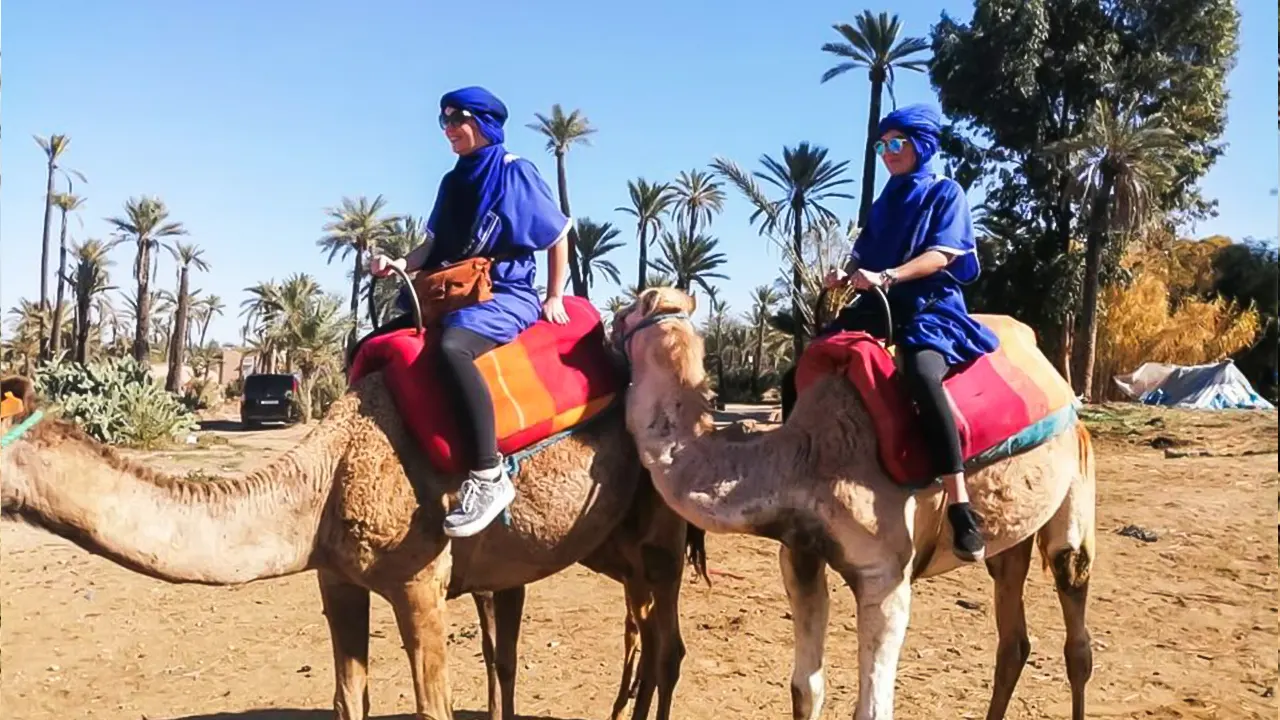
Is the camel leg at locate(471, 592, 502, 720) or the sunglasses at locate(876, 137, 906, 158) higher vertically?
the sunglasses at locate(876, 137, 906, 158)

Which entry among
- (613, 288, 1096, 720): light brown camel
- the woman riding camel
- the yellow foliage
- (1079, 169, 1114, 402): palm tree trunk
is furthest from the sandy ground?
the yellow foliage

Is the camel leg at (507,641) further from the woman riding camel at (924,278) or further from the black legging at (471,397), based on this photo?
the woman riding camel at (924,278)

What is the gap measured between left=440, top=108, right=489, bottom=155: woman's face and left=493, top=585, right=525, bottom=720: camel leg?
2164 millimetres

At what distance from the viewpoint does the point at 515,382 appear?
397 cm

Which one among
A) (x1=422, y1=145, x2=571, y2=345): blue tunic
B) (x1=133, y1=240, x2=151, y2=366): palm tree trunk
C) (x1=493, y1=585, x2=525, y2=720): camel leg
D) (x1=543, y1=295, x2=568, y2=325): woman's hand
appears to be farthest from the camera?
(x1=133, y1=240, x2=151, y2=366): palm tree trunk

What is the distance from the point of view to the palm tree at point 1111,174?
25297 millimetres

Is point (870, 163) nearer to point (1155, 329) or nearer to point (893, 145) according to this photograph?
point (1155, 329)

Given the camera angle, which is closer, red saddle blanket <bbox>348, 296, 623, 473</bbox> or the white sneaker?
the white sneaker

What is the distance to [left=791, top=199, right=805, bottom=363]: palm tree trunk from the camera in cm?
2105

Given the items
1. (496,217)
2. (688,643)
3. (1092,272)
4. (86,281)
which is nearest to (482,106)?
(496,217)

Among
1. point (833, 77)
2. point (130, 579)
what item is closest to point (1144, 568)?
point (130, 579)

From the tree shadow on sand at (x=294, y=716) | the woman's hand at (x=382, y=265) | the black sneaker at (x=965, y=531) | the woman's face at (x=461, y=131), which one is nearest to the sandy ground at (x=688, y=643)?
the tree shadow on sand at (x=294, y=716)

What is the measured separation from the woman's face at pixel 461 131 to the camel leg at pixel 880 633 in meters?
2.29

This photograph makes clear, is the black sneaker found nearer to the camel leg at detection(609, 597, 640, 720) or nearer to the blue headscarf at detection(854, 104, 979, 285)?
the blue headscarf at detection(854, 104, 979, 285)
